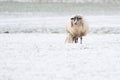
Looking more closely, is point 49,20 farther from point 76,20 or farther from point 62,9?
point 76,20

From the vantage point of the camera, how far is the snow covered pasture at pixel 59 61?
1086 cm

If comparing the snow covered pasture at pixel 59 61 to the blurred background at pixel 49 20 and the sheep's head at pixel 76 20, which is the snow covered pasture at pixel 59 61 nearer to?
the sheep's head at pixel 76 20

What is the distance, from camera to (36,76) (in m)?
10.8

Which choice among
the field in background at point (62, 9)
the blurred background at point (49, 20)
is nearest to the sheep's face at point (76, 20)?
the blurred background at point (49, 20)

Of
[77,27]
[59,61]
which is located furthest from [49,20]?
[59,61]

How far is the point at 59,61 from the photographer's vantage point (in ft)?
42.6

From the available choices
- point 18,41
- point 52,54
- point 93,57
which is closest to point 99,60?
point 93,57

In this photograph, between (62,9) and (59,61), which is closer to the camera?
(59,61)

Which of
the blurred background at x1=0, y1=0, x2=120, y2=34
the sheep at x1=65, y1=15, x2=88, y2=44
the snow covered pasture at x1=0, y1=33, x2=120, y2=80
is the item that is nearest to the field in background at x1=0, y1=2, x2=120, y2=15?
the blurred background at x1=0, y1=0, x2=120, y2=34

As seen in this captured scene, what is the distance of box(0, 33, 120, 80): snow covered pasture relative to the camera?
10.9 metres

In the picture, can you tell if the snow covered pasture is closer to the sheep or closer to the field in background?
the sheep

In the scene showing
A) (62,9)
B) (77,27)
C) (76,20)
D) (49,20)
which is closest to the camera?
(76,20)

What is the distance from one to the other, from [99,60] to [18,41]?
6211 millimetres

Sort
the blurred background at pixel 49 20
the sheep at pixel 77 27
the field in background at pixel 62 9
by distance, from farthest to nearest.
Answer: the field in background at pixel 62 9 < the blurred background at pixel 49 20 < the sheep at pixel 77 27
